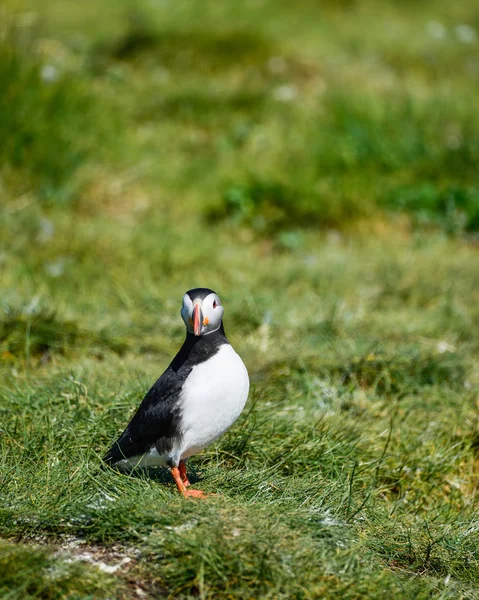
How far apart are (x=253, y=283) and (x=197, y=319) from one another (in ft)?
10.6

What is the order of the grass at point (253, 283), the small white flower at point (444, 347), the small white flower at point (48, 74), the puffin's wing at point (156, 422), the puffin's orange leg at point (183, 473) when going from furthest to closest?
1. the small white flower at point (48, 74)
2. the small white flower at point (444, 347)
3. the puffin's orange leg at point (183, 473)
4. the puffin's wing at point (156, 422)
5. the grass at point (253, 283)

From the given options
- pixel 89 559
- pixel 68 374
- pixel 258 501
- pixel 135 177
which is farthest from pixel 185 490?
pixel 135 177

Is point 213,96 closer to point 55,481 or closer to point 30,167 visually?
point 30,167

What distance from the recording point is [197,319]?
291cm

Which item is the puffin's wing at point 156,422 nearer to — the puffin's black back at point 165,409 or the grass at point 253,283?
the puffin's black back at point 165,409

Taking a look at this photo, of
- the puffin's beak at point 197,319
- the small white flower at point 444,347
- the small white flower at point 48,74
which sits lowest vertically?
the small white flower at point 444,347

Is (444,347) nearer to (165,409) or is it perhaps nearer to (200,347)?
(200,347)

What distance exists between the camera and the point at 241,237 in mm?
7172

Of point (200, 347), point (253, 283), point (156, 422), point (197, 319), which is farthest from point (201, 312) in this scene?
point (253, 283)

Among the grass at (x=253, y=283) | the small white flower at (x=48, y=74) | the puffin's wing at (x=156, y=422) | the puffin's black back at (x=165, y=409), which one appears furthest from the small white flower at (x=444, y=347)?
the small white flower at (x=48, y=74)

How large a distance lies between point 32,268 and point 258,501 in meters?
3.54

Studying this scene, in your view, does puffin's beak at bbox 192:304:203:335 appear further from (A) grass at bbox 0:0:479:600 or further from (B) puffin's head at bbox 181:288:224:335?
(A) grass at bbox 0:0:479:600

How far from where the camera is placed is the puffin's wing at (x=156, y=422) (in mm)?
2939

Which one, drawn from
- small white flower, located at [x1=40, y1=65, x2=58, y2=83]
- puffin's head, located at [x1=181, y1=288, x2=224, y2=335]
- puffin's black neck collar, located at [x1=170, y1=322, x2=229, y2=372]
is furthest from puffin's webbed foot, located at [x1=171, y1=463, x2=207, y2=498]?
small white flower, located at [x1=40, y1=65, x2=58, y2=83]
